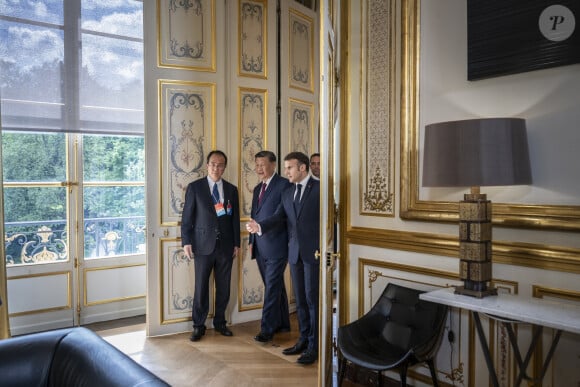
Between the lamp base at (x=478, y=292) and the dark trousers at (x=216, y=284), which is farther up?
the lamp base at (x=478, y=292)

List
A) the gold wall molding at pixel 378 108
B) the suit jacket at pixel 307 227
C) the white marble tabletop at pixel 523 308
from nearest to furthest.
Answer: the white marble tabletop at pixel 523 308 < the gold wall molding at pixel 378 108 < the suit jacket at pixel 307 227

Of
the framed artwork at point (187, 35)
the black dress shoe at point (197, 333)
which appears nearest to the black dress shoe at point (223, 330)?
the black dress shoe at point (197, 333)

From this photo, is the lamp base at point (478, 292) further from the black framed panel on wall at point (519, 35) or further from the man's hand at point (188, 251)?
the man's hand at point (188, 251)

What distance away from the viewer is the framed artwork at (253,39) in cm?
428

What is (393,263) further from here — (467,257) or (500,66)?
(500,66)

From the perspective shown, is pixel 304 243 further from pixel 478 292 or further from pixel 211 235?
pixel 478 292

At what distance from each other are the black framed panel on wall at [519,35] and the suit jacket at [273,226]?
1.80m

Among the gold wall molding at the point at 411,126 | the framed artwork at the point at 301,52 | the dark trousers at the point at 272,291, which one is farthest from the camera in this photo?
the framed artwork at the point at 301,52

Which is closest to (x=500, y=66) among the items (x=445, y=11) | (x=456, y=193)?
(x=445, y=11)

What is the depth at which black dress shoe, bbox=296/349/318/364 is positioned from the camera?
334cm

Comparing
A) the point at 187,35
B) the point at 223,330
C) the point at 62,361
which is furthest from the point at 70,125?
the point at 62,361

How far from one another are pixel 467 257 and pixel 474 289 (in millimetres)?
137

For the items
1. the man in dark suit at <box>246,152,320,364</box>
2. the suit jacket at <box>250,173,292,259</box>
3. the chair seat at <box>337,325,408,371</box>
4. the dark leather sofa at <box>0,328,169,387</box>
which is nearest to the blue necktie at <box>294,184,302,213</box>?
the man in dark suit at <box>246,152,320,364</box>

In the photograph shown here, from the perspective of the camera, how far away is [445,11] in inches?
96.8
